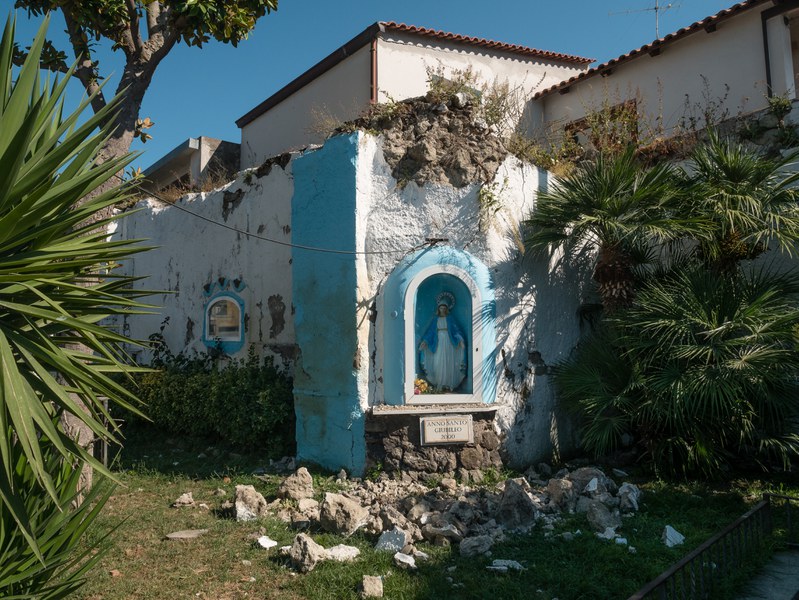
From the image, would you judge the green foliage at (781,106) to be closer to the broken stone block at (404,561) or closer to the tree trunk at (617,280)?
the tree trunk at (617,280)

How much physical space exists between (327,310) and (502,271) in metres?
2.40

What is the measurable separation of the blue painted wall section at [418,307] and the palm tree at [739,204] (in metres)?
2.74

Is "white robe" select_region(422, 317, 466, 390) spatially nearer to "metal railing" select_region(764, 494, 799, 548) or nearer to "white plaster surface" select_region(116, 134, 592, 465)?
"white plaster surface" select_region(116, 134, 592, 465)

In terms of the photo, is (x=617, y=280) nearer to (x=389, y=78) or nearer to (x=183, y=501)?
(x=183, y=501)

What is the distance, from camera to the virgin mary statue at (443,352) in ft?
27.5

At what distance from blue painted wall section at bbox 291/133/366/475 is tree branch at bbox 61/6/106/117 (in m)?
2.92

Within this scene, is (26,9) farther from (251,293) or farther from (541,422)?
(541,422)

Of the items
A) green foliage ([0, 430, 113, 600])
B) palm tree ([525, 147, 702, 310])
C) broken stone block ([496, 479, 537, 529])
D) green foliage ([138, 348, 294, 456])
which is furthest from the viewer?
green foliage ([138, 348, 294, 456])

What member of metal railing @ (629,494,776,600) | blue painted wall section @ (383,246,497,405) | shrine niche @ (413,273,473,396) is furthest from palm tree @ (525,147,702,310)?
metal railing @ (629,494,776,600)

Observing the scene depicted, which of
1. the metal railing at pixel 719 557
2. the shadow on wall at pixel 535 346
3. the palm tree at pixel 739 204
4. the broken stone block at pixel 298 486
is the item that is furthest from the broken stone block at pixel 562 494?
the palm tree at pixel 739 204

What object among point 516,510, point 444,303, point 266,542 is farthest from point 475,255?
point 266,542

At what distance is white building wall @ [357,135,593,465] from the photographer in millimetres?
8320

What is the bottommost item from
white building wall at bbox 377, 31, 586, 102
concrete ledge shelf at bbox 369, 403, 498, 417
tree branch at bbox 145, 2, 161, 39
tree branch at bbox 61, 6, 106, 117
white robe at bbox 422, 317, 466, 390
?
concrete ledge shelf at bbox 369, 403, 498, 417

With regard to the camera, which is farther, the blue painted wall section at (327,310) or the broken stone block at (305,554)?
the blue painted wall section at (327,310)
